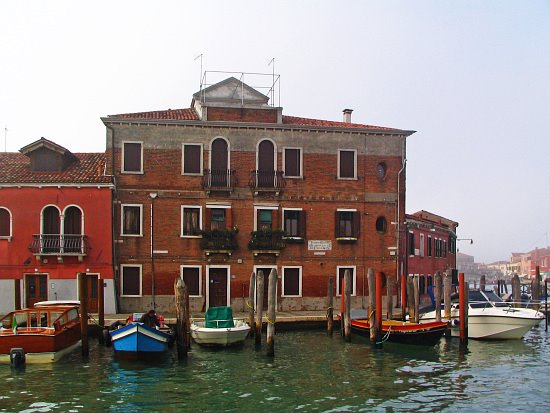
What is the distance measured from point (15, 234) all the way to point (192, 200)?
7.36 meters

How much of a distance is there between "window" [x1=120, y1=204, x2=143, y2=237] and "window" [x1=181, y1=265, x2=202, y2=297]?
249cm

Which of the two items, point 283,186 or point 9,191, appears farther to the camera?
point 283,186

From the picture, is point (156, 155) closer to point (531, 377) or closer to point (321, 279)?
point (321, 279)

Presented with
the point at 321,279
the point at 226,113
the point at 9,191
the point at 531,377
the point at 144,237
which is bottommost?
the point at 531,377

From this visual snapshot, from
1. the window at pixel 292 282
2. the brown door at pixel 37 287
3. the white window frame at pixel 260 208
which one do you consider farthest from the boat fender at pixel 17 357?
the window at pixel 292 282

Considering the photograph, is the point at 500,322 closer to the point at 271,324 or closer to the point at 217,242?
the point at 271,324

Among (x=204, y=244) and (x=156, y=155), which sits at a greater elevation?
(x=156, y=155)

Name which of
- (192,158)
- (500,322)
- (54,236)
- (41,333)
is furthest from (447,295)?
(54,236)

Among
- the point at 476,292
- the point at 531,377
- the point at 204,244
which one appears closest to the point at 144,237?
the point at 204,244

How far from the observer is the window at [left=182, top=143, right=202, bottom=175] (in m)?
29.0

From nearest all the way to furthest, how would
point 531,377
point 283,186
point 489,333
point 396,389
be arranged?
point 396,389
point 531,377
point 489,333
point 283,186

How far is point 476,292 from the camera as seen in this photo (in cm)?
2722

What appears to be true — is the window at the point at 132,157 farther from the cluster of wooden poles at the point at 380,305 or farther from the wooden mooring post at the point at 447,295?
the wooden mooring post at the point at 447,295

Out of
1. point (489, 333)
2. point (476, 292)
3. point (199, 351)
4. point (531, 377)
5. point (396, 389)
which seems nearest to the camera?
point (396, 389)
